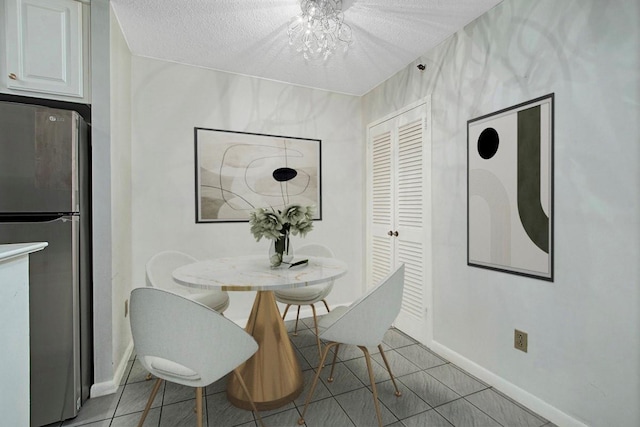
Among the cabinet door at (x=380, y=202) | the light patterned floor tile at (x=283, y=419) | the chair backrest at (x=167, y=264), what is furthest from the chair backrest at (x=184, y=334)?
the cabinet door at (x=380, y=202)

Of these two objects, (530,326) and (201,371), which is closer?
(201,371)

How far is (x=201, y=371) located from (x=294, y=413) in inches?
29.5

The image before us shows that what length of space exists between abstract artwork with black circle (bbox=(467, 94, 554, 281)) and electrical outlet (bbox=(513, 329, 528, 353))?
0.36 meters

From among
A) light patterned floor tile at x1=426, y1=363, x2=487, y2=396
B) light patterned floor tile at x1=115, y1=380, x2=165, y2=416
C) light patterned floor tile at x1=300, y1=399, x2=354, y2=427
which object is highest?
light patterned floor tile at x1=426, y1=363, x2=487, y2=396

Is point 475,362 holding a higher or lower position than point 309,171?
lower

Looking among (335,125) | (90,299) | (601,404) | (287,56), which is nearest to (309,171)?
(335,125)

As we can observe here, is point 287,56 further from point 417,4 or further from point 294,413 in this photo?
point 294,413

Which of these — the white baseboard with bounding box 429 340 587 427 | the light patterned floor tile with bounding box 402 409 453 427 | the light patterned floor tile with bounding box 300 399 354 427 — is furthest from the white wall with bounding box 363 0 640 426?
the light patterned floor tile with bounding box 300 399 354 427

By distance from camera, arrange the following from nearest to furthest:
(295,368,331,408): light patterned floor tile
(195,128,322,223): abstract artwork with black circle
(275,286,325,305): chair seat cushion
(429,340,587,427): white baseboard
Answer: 1. (429,340,587,427): white baseboard
2. (295,368,331,408): light patterned floor tile
3. (275,286,325,305): chair seat cushion
4. (195,128,322,223): abstract artwork with black circle

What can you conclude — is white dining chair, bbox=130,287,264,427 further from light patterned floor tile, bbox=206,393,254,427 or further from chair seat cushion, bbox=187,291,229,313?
chair seat cushion, bbox=187,291,229,313

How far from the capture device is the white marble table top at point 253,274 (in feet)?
4.94

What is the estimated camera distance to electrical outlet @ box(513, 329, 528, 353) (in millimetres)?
1810

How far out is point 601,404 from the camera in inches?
58.0

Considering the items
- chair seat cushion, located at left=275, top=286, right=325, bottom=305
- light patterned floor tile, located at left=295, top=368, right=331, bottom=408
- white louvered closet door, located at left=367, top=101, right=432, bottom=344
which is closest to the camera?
light patterned floor tile, located at left=295, top=368, right=331, bottom=408
